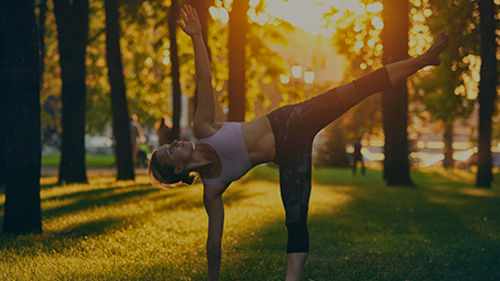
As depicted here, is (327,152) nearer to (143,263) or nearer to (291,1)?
(291,1)

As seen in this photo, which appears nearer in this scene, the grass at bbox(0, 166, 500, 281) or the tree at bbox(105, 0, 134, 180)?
the grass at bbox(0, 166, 500, 281)

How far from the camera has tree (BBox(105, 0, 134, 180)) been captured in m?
18.2

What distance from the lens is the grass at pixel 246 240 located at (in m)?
6.54

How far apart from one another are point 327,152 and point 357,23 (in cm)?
1795

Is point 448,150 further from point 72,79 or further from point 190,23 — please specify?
point 190,23

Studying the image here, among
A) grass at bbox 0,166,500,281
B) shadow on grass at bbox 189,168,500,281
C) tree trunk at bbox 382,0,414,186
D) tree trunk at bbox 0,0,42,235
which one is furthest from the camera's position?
tree trunk at bbox 382,0,414,186

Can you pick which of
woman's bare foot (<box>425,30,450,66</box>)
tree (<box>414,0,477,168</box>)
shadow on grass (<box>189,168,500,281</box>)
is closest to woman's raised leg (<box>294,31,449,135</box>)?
woman's bare foot (<box>425,30,450,66</box>)

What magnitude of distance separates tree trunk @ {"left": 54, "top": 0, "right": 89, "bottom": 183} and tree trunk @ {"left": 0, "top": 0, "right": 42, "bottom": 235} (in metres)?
9.09

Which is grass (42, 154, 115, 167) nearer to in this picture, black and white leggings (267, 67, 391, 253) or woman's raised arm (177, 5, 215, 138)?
woman's raised arm (177, 5, 215, 138)

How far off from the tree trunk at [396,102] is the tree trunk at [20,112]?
13.1 metres

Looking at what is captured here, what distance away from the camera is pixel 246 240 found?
869cm

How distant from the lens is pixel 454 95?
86.9 ft

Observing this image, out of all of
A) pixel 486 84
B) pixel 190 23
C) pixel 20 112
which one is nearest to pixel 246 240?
pixel 20 112

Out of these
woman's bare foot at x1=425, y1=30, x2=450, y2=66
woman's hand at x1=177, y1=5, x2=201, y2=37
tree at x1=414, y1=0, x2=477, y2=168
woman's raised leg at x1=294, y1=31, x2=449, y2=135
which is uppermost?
tree at x1=414, y1=0, x2=477, y2=168
